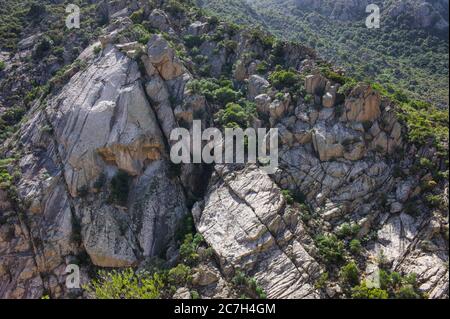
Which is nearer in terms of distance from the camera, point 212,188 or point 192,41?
point 212,188

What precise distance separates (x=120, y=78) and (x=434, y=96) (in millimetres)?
50083

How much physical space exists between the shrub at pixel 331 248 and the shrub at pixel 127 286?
13.9m

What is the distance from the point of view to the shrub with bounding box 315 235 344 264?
36.6m

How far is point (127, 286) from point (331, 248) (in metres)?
17.3

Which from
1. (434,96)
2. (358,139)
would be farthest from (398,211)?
(434,96)

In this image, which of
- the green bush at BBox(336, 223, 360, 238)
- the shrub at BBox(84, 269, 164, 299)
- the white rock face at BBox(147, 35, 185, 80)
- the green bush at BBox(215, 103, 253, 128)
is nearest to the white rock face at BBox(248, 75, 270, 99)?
the green bush at BBox(215, 103, 253, 128)

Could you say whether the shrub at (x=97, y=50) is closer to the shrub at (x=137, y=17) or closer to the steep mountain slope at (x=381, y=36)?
the shrub at (x=137, y=17)

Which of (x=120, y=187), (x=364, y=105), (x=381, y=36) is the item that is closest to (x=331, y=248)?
(x=364, y=105)

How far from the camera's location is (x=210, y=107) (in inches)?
1940

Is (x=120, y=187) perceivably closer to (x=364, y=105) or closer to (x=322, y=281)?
(x=322, y=281)

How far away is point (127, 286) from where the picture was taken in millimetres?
34969

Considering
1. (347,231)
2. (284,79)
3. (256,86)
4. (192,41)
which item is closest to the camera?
(347,231)

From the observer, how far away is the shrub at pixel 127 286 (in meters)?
35.4
